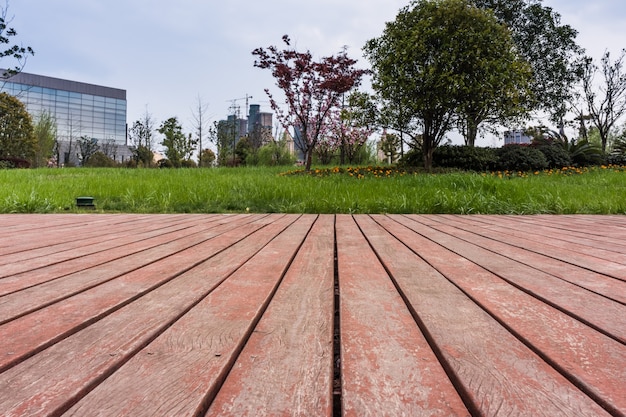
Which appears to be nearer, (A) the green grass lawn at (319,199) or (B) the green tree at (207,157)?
(A) the green grass lawn at (319,199)

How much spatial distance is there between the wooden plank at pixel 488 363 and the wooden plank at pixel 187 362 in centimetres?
38

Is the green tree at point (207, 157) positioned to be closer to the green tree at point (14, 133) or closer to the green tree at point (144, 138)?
the green tree at point (144, 138)

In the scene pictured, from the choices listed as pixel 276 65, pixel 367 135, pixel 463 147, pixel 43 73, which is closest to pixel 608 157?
pixel 463 147

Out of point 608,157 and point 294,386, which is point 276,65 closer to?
point 294,386

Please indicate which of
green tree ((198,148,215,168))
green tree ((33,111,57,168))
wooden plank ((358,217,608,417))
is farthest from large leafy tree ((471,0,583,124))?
green tree ((33,111,57,168))

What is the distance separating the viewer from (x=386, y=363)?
59cm

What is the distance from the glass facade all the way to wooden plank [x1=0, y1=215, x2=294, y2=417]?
1949 inches

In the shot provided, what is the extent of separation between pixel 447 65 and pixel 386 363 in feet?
26.1

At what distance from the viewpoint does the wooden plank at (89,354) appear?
490 millimetres

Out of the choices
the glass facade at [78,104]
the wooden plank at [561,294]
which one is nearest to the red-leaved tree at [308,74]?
the wooden plank at [561,294]

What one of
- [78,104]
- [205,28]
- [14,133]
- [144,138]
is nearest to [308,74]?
[205,28]

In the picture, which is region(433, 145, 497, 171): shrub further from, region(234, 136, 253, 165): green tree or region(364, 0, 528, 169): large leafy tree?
region(234, 136, 253, 165): green tree

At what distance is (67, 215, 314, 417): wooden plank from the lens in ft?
1.56

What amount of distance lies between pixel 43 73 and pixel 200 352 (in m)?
57.3
